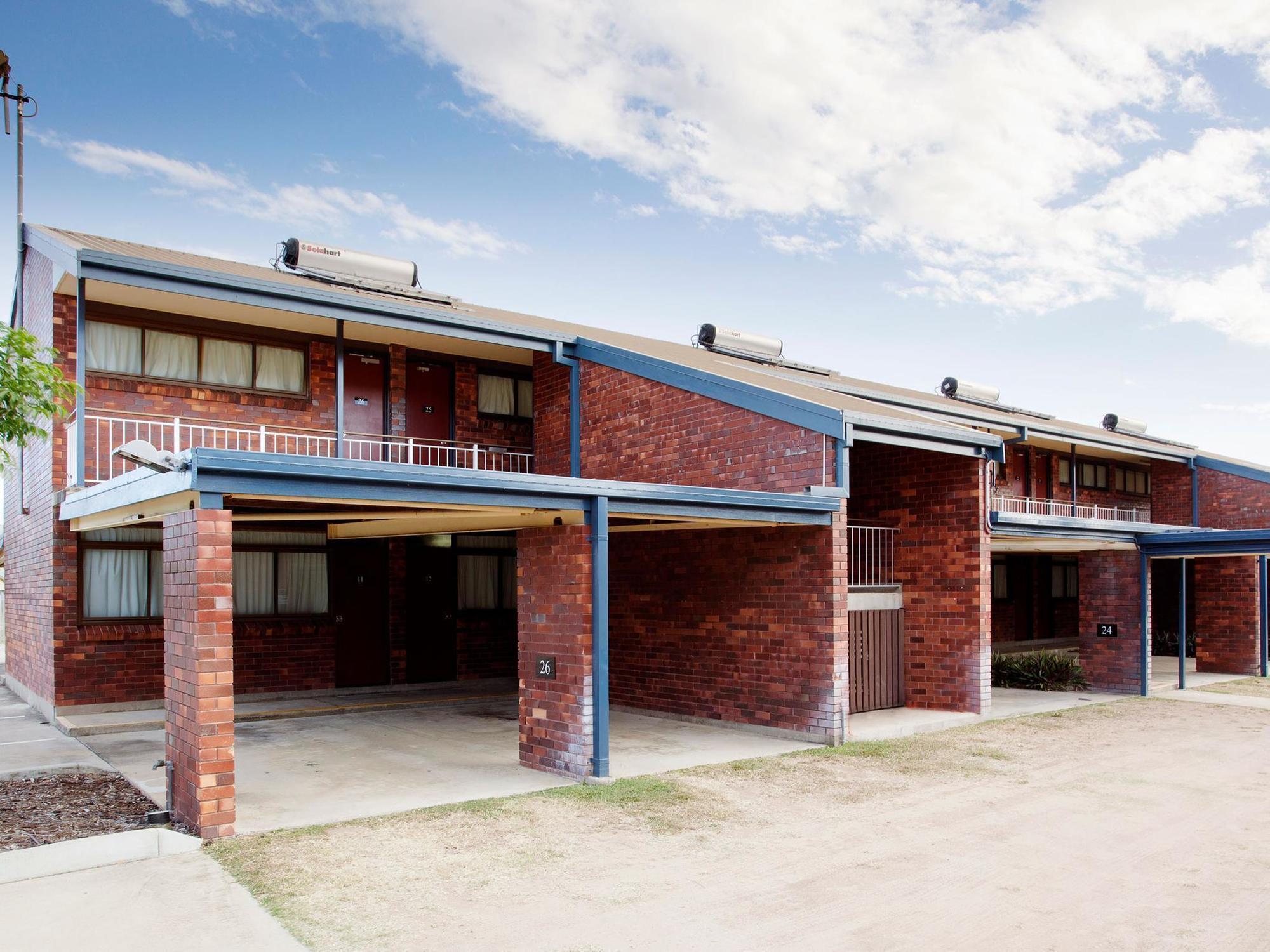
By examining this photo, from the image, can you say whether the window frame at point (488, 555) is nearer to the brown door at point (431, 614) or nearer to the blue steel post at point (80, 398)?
the brown door at point (431, 614)

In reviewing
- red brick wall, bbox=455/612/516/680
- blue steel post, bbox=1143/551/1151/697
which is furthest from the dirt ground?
red brick wall, bbox=455/612/516/680

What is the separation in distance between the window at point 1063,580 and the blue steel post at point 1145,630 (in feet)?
26.5

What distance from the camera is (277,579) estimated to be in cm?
1379

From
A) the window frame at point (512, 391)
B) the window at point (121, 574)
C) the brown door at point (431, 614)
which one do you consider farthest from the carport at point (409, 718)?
the window frame at point (512, 391)

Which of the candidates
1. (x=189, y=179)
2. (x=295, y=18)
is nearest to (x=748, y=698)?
(x=295, y=18)

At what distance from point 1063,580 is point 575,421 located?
51.8ft

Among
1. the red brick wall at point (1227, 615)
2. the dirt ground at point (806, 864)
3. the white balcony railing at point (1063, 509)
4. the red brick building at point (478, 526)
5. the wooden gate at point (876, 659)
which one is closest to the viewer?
the dirt ground at point (806, 864)

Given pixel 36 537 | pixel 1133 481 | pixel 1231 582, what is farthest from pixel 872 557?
pixel 1133 481

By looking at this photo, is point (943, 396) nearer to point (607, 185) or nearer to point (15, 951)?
point (607, 185)

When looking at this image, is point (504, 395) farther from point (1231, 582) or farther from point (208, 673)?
point (1231, 582)

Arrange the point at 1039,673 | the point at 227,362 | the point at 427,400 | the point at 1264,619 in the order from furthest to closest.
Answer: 1. the point at 1264,619
2. the point at 1039,673
3. the point at 427,400
4. the point at 227,362

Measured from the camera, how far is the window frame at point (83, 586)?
39.0ft

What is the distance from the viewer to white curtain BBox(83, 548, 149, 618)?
475 inches

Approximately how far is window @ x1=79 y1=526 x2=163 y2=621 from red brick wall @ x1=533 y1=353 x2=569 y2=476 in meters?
5.55
